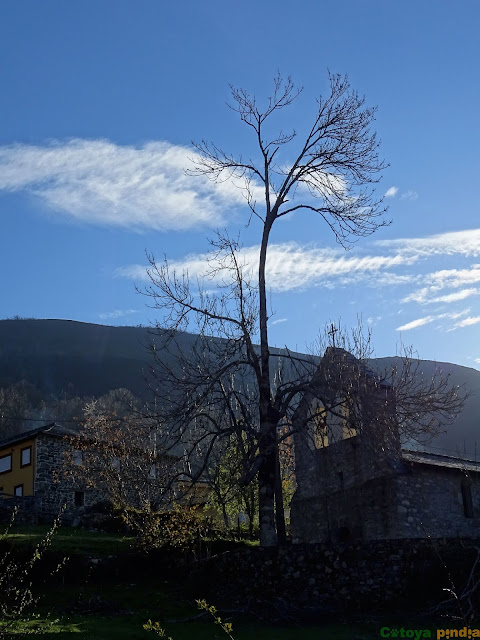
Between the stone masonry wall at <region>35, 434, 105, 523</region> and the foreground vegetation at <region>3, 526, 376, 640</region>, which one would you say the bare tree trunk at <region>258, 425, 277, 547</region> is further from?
the stone masonry wall at <region>35, 434, 105, 523</region>

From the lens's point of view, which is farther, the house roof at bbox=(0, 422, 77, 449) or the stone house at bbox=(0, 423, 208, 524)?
the house roof at bbox=(0, 422, 77, 449)

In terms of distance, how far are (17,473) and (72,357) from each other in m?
114

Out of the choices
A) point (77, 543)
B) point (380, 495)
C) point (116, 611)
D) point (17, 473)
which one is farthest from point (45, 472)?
point (116, 611)

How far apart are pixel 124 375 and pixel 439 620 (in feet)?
419

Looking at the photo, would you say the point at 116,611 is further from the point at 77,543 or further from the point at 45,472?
the point at 45,472

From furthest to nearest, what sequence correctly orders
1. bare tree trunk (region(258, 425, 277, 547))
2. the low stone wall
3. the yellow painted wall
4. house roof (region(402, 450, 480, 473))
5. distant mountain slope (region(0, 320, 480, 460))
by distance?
distant mountain slope (region(0, 320, 480, 460)) → the yellow painted wall → house roof (region(402, 450, 480, 473)) → bare tree trunk (region(258, 425, 277, 547)) → the low stone wall

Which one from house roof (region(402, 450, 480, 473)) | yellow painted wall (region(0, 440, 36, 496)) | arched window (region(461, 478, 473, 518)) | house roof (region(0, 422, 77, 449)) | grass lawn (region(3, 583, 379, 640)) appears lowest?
grass lawn (region(3, 583, 379, 640))

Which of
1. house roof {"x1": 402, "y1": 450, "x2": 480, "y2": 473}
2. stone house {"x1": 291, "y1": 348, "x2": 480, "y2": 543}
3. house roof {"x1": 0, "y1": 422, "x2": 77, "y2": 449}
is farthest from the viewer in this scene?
house roof {"x1": 0, "y1": 422, "x2": 77, "y2": 449}

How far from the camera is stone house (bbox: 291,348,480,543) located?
22.1 meters

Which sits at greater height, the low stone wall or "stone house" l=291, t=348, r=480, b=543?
"stone house" l=291, t=348, r=480, b=543

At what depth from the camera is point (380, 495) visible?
74.1 ft

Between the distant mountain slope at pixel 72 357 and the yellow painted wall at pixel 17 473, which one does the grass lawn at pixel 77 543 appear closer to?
the yellow painted wall at pixel 17 473

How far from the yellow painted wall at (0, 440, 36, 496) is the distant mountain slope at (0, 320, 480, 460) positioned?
63.5 metres

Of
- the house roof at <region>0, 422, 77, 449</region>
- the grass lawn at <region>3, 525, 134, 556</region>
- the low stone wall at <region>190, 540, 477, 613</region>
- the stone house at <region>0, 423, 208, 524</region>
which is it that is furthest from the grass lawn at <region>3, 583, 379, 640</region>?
the house roof at <region>0, 422, 77, 449</region>
